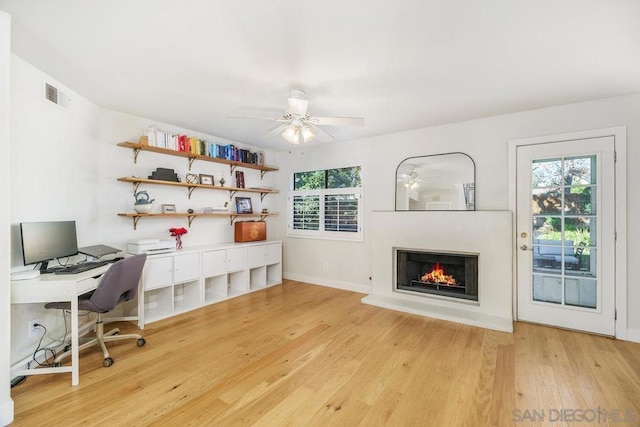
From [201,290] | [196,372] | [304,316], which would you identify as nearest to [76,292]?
[196,372]

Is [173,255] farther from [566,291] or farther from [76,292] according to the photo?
[566,291]

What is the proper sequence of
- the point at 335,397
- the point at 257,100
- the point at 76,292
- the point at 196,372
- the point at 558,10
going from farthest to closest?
the point at 257,100, the point at 196,372, the point at 76,292, the point at 335,397, the point at 558,10

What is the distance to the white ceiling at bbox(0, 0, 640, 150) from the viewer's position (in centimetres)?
164

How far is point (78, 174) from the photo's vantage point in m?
2.85

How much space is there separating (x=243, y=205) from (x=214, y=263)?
121 centimetres

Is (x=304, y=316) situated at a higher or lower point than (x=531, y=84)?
lower

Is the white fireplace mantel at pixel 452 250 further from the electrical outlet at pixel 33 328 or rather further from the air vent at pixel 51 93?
the air vent at pixel 51 93

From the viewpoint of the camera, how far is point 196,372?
219 cm

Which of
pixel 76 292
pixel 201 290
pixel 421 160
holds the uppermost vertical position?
pixel 421 160

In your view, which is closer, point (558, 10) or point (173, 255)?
point (558, 10)

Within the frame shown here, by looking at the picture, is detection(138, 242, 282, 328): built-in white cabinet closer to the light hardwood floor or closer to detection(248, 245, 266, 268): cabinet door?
detection(248, 245, 266, 268): cabinet door

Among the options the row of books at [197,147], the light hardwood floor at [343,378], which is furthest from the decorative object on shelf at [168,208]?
the light hardwood floor at [343,378]

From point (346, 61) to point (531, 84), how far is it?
67.5 inches

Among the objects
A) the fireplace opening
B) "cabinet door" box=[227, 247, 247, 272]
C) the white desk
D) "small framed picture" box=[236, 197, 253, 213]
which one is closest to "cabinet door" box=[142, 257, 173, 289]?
"cabinet door" box=[227, 247, 247, 272]
